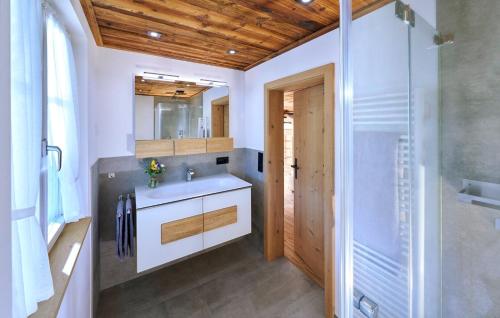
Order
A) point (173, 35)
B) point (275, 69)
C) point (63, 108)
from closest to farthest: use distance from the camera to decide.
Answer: point (63, 108), point (173, 35), point (275, 69)

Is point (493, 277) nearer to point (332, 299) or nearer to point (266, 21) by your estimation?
point (332, 299)

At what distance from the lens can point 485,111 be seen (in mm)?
940

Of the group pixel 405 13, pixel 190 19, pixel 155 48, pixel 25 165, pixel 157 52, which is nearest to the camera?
pixel 25 165

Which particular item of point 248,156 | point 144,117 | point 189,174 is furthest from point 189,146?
point 248,156

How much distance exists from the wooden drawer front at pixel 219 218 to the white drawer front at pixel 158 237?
0.14 m

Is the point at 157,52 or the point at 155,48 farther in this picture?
the point at 157,52

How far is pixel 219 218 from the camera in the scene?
224 centimetres

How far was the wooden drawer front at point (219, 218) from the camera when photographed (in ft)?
7.07

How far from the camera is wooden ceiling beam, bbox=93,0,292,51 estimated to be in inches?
55.6

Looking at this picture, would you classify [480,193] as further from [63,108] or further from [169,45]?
[169,45]

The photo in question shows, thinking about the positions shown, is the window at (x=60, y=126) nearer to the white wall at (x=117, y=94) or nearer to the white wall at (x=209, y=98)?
the white wall at (x=117, y=94)

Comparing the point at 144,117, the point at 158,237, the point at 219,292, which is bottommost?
the point at 219,292

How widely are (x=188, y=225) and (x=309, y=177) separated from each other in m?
1.38

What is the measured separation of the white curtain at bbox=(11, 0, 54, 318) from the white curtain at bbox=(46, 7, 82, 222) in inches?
13.8
